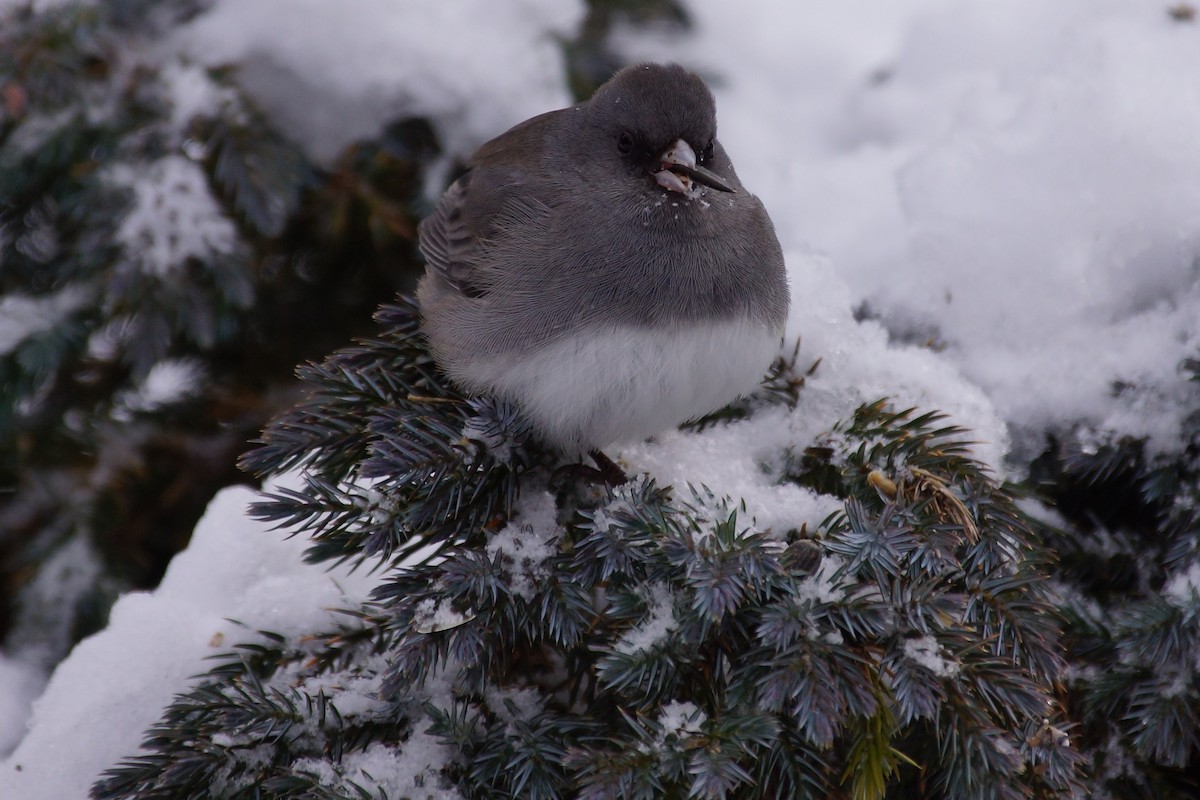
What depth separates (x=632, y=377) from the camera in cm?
161

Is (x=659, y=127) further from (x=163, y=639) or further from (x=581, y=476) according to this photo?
(x=163, y=639)

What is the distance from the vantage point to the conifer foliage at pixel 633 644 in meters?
1.20

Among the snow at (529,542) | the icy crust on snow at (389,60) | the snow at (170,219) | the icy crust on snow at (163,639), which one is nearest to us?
the snow at (529,542)

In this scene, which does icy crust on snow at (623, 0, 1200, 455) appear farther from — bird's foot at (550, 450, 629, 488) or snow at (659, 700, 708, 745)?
snow at (659, 700, 708, 745)

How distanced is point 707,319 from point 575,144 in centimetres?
51

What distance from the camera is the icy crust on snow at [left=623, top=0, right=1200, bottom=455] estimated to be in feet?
6.05

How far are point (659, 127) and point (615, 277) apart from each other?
33 centimetres

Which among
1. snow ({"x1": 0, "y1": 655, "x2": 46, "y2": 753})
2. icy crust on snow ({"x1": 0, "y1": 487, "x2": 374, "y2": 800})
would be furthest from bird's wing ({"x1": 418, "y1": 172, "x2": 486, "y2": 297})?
snow ({"x1": 0, "y1": 655, "x2": 46, "y2": 753})

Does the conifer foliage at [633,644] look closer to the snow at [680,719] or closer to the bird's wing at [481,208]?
the snow at [680,719]

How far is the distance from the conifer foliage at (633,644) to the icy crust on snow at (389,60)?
1.02 m

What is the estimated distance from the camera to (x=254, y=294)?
219 cm

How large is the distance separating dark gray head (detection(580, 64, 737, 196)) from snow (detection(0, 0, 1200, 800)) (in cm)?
38

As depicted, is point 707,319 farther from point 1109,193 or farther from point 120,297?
point 120,297

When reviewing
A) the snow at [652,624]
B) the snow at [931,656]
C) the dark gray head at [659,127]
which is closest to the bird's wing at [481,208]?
the dark gray head at [659,127]
